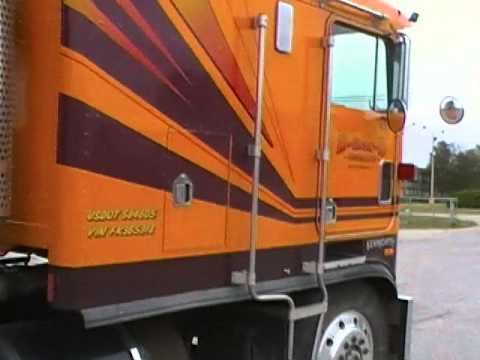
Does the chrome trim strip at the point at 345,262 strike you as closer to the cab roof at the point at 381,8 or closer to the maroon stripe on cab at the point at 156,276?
the maroon stripe on cab at the point at 156,276

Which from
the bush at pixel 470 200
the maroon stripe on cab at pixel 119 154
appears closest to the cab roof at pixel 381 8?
the maroon stripe on cab at pixel 119 154

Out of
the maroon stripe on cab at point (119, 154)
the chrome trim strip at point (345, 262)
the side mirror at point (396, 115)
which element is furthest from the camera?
the side mirror at point (396, 115)

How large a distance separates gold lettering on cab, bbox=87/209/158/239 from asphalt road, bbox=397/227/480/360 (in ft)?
16.8

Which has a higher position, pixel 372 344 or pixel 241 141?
pixel 241 141

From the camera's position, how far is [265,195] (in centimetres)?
436

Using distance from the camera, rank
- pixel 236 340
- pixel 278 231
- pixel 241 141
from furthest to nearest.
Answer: pixel 236 340
pixel 278 231
pixel 241 141

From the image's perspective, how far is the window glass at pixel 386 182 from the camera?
17.9 feet

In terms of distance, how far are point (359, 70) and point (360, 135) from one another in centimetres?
43

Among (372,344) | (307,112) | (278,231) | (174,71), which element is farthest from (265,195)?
(372,344)

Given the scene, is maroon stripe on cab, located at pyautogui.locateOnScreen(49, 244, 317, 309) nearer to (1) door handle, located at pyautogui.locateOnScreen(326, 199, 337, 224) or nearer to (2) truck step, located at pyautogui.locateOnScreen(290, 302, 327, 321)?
(2) truck step, located at pyautogui.locateOnScreen(290, 302, 327, 321)

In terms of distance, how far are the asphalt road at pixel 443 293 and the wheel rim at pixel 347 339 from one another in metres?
2.76

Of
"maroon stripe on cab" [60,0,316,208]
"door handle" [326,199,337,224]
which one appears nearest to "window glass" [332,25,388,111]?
"door handle" [326,199,337,224]

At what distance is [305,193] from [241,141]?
0.68m

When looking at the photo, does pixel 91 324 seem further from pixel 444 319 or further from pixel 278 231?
pixel 444 319
